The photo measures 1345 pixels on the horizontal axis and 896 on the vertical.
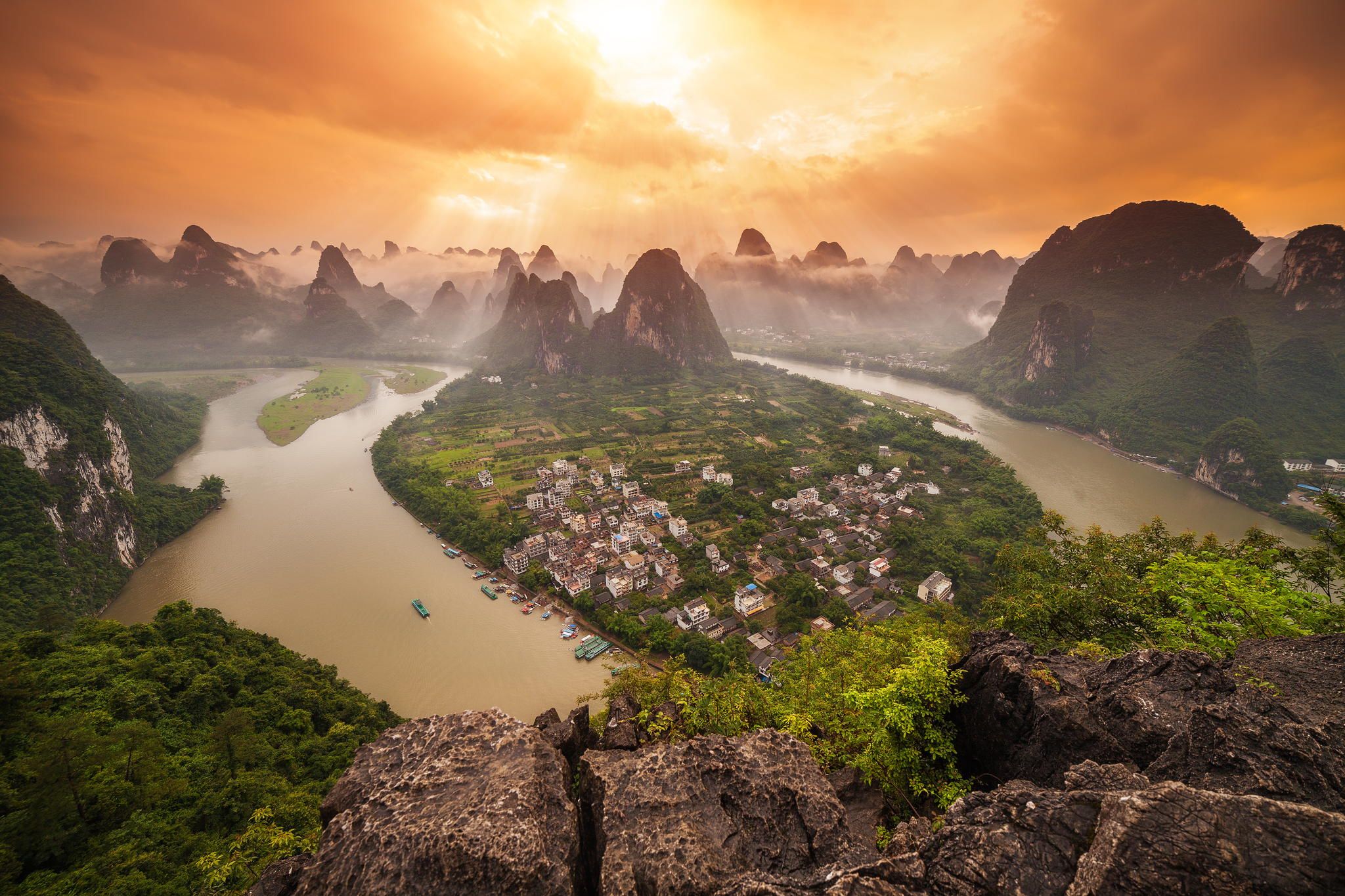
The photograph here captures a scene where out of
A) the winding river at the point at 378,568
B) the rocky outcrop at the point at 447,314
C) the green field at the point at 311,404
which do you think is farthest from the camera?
the rocky outcrop at the point at 447,314

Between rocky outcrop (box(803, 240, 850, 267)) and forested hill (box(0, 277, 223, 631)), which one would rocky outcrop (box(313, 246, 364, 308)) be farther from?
rocky outcrop (box(803, 240, 850, 267))

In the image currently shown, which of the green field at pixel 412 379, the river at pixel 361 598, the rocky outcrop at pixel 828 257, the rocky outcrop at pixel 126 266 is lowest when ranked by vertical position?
the river at pixel 361 598

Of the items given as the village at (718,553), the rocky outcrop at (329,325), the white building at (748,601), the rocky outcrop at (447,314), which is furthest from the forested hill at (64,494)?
the rocky outcrop at (447,314)

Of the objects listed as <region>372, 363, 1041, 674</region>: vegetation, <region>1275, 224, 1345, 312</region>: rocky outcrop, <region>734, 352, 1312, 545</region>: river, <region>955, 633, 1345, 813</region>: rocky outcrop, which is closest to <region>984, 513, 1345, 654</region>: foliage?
<region>955, 633, 1345, 813</region>: rocky outcrop

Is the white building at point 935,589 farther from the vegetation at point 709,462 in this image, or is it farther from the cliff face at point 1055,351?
the cliff face at point 1055,351

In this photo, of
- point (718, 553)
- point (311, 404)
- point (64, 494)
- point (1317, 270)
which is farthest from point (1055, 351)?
point (311, 404)

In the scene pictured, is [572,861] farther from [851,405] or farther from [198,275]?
[198,275]

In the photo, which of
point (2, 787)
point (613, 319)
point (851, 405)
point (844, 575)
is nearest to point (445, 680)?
point (2, 787)
